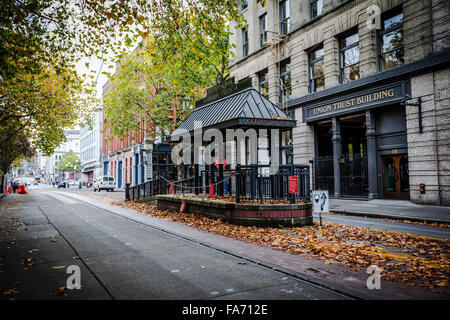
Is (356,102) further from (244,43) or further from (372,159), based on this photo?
(244,43)

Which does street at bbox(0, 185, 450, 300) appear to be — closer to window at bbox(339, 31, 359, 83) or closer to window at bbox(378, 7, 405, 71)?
window at bbox(378, 7, 405, 71)

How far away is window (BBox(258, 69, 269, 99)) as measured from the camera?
993 inches

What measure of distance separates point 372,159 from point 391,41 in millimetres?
6475

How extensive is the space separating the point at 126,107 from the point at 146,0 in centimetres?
2020

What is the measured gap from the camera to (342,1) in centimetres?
1911

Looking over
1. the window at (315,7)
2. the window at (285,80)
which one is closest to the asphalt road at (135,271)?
the window at (285,80)

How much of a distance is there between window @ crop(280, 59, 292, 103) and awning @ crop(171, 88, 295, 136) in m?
11.2

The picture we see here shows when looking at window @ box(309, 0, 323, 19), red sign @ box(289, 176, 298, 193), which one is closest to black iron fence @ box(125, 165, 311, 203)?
red sign @ box(289, 176, 298, 193)

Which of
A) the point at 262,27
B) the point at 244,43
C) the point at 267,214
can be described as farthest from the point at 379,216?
the point at 244,43

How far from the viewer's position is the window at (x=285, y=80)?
23.1 metres

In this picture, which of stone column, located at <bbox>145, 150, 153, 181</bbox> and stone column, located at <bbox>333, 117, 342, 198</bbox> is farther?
stone column, located at <bbox>145, 150, 153, 181</bbox>

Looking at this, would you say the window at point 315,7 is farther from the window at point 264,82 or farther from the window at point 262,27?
the window at point 264,82

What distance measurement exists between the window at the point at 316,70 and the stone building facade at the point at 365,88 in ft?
0.26

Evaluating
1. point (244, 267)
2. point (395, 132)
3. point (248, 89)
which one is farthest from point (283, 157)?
point (244, 267)
